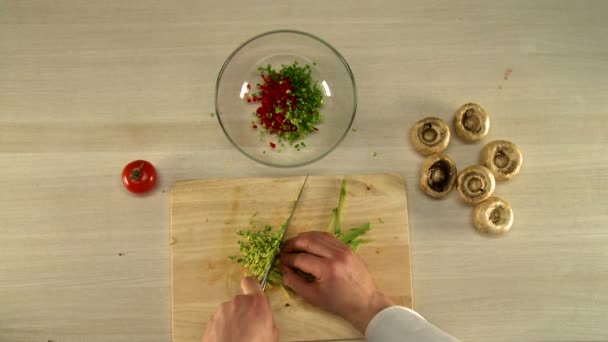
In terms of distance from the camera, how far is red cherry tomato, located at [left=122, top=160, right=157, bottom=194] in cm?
127

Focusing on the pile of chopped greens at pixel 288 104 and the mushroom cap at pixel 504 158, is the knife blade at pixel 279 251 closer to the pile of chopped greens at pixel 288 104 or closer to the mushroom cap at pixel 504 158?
the pile of chopped greens at pixel 288 104

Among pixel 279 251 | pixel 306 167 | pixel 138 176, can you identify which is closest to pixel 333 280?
pixel 279 251

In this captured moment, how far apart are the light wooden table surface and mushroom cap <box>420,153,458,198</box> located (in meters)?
0.05

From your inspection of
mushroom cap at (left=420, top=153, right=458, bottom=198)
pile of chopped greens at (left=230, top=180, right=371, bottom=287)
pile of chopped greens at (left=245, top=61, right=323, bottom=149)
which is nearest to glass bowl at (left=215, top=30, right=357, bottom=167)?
pile of chopped greens at (left=245, top=61, right=323, bottom=149)

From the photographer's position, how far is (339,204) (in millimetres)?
1306

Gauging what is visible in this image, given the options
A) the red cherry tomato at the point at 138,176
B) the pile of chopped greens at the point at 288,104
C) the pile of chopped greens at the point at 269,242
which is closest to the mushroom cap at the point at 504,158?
the pile of chopped greens at the point at 269,242

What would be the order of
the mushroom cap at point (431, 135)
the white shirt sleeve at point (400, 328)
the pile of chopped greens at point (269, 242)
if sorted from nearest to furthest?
the white shirt sleeve at point (400, 328)
the pile of chopped greens at point (269, 242)
the mushroom cap at point (431, 135)

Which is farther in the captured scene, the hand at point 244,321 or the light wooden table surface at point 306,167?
the light wooden table surface at point 306,167

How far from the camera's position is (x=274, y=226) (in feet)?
4.30

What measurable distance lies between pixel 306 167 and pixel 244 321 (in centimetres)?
46

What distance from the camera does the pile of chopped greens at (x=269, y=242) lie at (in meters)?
1.20

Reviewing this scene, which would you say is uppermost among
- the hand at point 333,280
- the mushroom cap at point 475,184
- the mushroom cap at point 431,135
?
the mushroom cap at point 431,135

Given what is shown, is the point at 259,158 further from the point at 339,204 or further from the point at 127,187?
the point at 127,187

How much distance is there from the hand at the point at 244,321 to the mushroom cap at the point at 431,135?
0.61m
